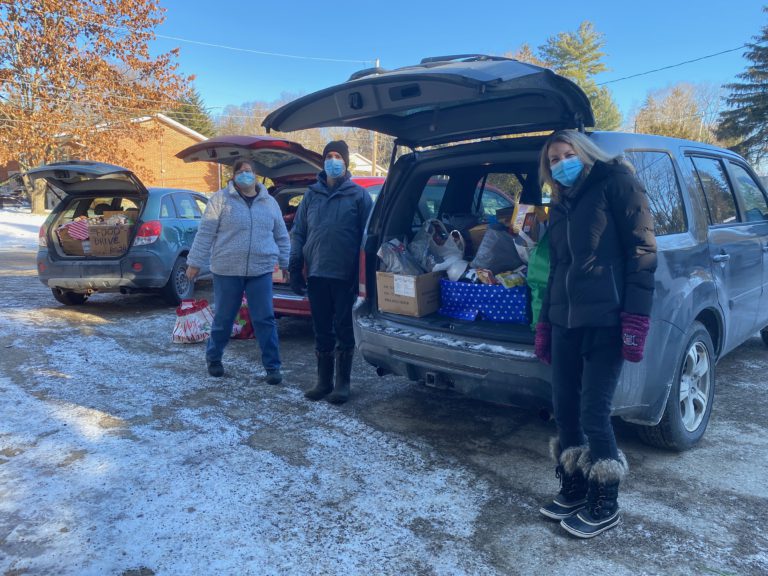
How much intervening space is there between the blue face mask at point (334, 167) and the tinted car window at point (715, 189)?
2.31 m

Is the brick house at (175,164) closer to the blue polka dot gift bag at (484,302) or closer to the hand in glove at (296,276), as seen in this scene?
the hand in glove at (296,276)

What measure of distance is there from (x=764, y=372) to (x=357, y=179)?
15.3ft

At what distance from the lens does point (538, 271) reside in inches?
118

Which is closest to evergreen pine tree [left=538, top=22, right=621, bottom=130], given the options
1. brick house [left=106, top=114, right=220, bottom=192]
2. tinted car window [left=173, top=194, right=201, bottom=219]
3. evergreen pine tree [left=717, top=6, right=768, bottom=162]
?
evergreen pine tree [left=717, top=6, right=768, bottom=162]

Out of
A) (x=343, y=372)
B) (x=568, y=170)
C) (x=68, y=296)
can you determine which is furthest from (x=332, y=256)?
(x=68, y=296)

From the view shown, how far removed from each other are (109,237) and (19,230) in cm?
1484

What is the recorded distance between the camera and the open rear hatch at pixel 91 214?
7.06 metres

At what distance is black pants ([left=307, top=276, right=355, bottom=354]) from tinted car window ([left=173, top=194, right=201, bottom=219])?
4313 millimetres

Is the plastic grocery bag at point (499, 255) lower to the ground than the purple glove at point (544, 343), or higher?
higher

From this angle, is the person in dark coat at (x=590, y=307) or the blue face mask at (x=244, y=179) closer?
the person in dark coat at (x=590, y=307)

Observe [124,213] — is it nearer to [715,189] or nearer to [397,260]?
[397,260]

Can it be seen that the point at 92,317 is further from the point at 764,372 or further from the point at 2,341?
the point at 764,372

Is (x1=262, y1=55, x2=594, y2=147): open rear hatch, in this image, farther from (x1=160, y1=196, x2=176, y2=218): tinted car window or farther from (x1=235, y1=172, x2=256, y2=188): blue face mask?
(x1=160, y1=196, x2=176, y2=218): tinted car window

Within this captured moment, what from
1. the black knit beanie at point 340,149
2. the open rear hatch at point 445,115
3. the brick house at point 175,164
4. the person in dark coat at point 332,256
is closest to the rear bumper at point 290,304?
the person in dark coat at point 332,256
